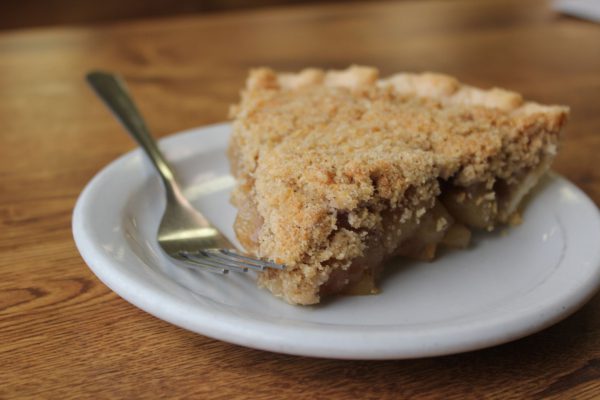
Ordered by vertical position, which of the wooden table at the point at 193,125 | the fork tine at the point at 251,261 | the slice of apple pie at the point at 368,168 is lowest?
the wooden table at the point at 193,125

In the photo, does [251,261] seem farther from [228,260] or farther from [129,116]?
[129,116]

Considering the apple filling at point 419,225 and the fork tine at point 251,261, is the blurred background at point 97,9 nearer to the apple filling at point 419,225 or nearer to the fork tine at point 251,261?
the apple filling at point 419,225

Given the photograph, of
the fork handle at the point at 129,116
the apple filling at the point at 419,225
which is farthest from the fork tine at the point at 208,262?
the fork handle at the point at 129,116

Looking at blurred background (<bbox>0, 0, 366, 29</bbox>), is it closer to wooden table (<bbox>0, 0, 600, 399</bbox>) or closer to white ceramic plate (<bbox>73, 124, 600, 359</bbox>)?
wooden table (<bbox>0, 0, 600, 399</bbox>)

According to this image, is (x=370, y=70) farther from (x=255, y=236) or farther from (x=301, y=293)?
(x=301, y=293)

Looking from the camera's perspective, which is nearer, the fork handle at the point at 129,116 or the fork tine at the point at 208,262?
the fork tine at the point at 208,262

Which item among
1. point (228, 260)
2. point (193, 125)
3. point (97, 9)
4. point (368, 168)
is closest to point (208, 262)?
point (228, 260)
